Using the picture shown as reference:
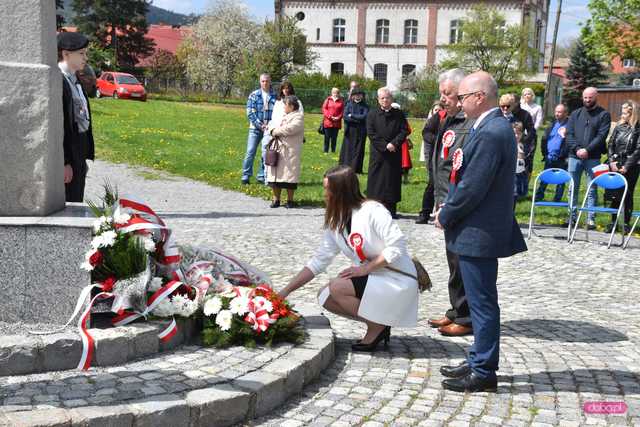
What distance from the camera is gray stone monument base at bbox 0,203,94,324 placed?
17.2 ft

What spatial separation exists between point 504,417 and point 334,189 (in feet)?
6.42

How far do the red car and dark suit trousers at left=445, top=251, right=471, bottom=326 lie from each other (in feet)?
127

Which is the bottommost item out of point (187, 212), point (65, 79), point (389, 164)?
point (187, 212)

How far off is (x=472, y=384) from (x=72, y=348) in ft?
8.19

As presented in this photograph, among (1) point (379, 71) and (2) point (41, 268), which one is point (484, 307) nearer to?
(2) point (41, 268)

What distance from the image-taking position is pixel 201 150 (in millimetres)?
22297

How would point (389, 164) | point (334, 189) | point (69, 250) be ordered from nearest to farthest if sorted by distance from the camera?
point (69, 250), point (334, 189), point (389, 164)

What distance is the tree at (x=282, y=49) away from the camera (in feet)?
185

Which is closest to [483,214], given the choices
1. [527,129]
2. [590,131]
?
[590,131]

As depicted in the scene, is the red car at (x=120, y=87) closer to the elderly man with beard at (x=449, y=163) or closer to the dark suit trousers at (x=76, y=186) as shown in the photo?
the dark suit trousers at (x=76, y=186)

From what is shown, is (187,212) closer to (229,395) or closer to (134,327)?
(134,327)

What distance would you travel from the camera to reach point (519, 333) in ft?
22.0

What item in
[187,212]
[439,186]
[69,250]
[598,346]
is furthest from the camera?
[187,212]

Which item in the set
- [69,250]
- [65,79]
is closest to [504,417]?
[69,250]
